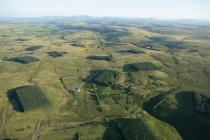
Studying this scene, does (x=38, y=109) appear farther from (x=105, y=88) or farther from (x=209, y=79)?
(x=209, y=79)

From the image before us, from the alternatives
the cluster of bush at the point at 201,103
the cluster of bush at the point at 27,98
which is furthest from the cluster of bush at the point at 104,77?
the cluster of bush at the point at 201,103

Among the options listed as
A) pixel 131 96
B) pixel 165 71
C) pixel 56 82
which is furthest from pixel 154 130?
pixel 165 71

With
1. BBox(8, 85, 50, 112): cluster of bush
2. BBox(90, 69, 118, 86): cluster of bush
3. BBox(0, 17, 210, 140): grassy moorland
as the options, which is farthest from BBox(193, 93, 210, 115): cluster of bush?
BBox(8, 85, 50, 112): cluster of bush

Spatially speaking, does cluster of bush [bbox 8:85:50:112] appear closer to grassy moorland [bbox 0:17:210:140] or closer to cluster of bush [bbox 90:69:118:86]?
grassy moorland [bbox 0:17:210:140]

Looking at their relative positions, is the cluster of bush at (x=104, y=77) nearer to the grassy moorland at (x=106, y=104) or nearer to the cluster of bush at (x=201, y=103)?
the grassy moorland at (x=106, y=104)

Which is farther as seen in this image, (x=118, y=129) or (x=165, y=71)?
(x=165, y=71)

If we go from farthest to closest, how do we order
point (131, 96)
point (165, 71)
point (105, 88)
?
point (165, 71)
point (105, 88)
point (131, 96)

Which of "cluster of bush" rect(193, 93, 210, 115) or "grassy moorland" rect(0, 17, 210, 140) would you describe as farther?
"cluster of bush" rect(193, 93, 210, 115)

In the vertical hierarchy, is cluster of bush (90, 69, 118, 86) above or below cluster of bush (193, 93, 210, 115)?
below
